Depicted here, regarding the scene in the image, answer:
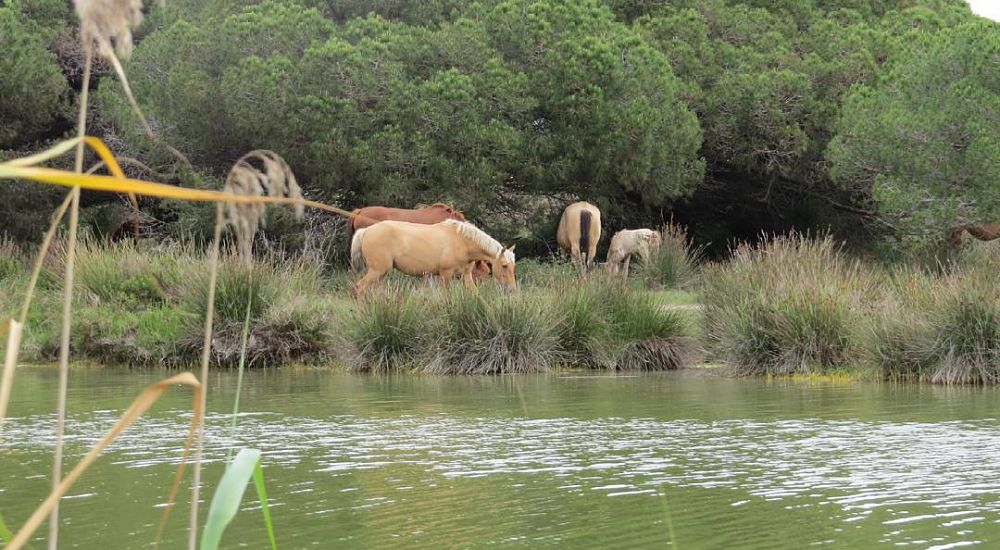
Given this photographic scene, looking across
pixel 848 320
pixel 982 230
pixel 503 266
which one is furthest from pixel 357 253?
pixel 982 230

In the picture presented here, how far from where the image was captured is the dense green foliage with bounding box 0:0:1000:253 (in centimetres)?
2134

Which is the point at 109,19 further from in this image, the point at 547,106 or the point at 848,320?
the point at 547,106

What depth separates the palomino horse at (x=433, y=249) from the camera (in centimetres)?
1820

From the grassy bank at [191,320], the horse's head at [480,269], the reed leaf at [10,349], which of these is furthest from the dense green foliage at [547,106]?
the reed leaf at [10,349]

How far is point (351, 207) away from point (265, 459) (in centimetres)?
1789

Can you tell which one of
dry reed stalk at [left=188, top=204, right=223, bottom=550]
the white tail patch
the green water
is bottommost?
the green water

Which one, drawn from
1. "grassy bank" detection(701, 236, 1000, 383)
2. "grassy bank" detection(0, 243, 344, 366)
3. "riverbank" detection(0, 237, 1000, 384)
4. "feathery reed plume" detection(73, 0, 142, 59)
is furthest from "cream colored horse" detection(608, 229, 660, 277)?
"feathery reed plume" detection(73, 0, 142, 59)

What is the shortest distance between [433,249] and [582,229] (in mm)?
6088

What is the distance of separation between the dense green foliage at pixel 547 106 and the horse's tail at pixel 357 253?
9.13 feet

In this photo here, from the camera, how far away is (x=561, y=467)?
7664 millimetres

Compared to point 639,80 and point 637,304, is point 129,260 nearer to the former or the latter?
point 637,304

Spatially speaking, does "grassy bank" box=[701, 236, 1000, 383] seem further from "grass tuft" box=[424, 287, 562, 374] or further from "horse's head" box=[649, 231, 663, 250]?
"horse's head" box=[649, 231, 663, 250]

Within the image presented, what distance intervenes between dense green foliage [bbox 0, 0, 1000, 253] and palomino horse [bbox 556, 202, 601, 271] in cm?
75

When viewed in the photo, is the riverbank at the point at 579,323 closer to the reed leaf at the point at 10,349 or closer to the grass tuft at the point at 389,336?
the grass tuft at the point at 389,336
